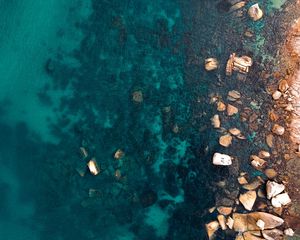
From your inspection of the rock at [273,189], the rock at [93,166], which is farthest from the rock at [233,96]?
the rock at [93,166]

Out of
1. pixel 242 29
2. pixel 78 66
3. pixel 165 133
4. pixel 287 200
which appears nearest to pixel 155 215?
pixel 165 133

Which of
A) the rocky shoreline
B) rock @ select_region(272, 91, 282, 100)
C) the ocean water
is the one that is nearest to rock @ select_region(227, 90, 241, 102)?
the rocky shoreline

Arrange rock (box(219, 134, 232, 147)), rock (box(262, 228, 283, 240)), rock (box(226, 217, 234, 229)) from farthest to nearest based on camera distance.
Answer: rock (box(219, 134, 232, 147)) → rock (box(226, 217, 234, 229)) → rock (box(262, 228, 283, 240))

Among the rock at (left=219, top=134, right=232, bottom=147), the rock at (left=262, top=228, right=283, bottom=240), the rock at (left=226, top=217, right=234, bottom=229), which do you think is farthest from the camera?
the rock at (left=219, top=134, right=232, bottom=147)

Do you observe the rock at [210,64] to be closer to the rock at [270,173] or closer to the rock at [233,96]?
the rock at [233,96]

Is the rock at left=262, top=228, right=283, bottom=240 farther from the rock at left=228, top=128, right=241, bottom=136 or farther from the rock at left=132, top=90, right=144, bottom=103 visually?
the rock at left=132, top=90, right=144, bottom=103
